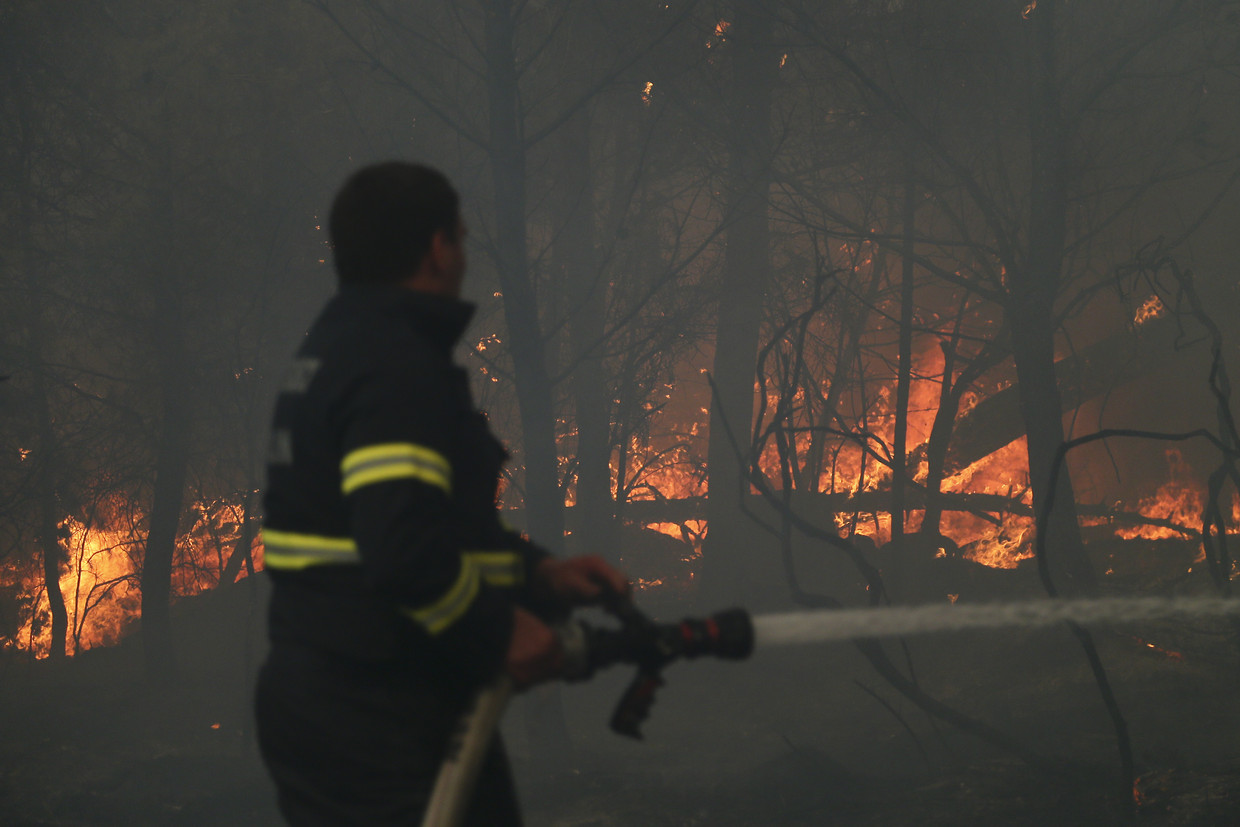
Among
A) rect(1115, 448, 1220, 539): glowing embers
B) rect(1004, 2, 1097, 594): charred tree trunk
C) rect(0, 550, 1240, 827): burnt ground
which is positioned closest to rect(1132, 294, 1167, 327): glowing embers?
rect(1115, 448, 1220, 539): glowing embers

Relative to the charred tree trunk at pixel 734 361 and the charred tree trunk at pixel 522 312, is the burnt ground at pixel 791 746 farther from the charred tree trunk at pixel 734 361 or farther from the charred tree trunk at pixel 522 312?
the charred tree trunk at pixel 734 361

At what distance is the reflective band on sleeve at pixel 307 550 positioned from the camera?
5.65 feet

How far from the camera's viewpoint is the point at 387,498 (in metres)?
1.53

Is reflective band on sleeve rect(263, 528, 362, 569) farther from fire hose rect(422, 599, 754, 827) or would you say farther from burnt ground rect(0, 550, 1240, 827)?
burnt ground rect(0, 550, 1240, 827)

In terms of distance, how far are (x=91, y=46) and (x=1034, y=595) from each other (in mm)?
11703

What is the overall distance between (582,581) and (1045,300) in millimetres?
6899

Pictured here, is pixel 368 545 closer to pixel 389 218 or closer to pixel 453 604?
pixel 453 604

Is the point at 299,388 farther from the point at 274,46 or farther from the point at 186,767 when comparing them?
the point at 274,46

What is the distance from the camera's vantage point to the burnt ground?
17.6ft

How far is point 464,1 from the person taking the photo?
11.2 meters

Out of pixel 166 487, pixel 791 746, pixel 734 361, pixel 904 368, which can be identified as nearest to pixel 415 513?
pixel 791 746

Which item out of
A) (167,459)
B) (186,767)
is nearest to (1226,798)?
(186,767)

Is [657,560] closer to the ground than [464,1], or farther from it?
closer to the ground

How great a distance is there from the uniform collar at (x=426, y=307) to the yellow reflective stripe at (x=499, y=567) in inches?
16.7
